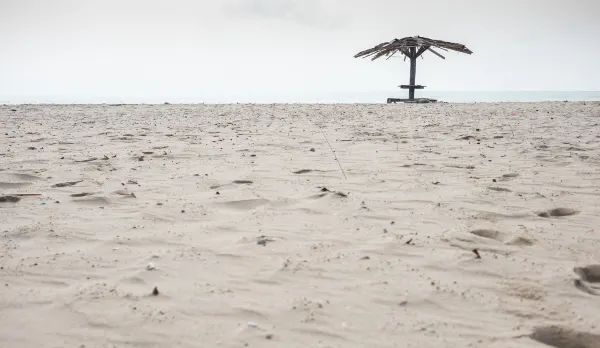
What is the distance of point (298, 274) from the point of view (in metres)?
1.94

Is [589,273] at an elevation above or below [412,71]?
below

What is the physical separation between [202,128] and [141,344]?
244 inches

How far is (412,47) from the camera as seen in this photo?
57.7 ft

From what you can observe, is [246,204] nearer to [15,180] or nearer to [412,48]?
[15,180]

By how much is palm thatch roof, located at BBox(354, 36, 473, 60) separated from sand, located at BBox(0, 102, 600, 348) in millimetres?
13522

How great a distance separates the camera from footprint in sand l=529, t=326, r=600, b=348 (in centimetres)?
151

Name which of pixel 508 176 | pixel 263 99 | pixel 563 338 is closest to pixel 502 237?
pixel 563 338

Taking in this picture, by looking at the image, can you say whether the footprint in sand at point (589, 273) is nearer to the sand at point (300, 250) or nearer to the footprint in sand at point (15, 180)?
the sand at point (300, 250)

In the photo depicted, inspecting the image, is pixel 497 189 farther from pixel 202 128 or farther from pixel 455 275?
pixel 202 128

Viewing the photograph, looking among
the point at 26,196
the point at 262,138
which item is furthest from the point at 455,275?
the point at 262,138

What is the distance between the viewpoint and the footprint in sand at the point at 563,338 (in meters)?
1.51

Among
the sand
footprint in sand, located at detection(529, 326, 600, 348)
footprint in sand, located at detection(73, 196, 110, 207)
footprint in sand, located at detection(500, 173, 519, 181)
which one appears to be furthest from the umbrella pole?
footprint in sand, located at detection(529, 326, 600, 348)

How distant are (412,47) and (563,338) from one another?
17467mm

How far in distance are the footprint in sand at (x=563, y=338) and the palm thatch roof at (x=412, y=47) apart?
16757 millimetres
